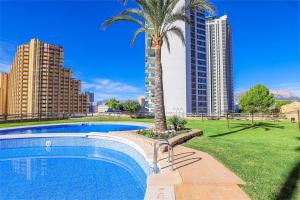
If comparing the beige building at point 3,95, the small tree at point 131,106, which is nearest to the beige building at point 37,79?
the beige building at point 3,95

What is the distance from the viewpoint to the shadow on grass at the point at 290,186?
512cm

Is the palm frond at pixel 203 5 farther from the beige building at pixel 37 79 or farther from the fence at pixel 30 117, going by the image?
the beige building at pixel 37 79

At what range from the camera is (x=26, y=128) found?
71.3 feet

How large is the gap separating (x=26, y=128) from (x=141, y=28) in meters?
14.3

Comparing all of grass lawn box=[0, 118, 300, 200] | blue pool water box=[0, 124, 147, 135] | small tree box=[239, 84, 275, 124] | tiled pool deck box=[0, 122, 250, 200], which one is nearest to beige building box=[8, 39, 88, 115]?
small tree box=[239, 84, 275, 124]

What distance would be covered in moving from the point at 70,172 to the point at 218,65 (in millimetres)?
103471

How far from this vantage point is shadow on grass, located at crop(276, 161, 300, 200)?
5.12m

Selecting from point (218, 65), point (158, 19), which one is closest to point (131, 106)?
point (158, 19)

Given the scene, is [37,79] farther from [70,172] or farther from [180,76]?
[70,172]

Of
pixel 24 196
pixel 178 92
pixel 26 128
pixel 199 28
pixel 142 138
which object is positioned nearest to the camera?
pixel 24 196

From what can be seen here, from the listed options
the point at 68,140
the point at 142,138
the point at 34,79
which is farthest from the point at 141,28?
the point at 34,79

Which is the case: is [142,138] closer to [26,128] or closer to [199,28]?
[26,128]

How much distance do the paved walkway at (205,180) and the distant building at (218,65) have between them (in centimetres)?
9464

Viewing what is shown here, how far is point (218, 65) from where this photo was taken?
105438 mm
